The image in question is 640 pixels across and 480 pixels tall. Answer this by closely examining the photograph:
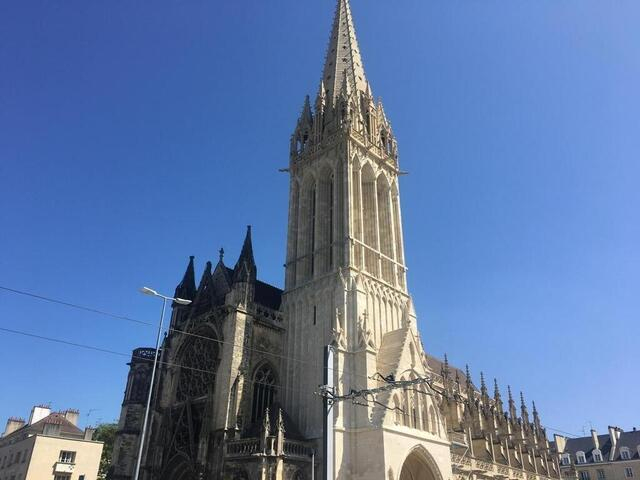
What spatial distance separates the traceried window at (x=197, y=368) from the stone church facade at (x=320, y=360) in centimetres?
13

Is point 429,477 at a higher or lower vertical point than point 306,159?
lower

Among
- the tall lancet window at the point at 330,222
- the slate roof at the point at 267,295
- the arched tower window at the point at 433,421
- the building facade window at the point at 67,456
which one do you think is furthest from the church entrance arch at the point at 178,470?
the tall lancet window at the point at 330,222

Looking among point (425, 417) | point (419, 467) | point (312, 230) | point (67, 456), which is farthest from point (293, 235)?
point (67, 456)

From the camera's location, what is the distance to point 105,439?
5556cm

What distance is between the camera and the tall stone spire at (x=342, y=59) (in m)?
45.3

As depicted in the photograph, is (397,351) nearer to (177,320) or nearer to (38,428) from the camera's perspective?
(177,320)

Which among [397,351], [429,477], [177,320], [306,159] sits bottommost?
[429,477]

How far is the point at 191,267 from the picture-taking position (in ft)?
137

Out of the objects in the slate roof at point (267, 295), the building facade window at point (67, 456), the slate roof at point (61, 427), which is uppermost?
the slate roof at point (267, 295)

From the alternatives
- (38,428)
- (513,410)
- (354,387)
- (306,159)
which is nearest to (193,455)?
(354,387)

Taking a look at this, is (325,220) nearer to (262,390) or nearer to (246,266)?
(246,266)

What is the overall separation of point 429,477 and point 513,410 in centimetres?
2253

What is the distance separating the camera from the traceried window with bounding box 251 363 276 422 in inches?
1237

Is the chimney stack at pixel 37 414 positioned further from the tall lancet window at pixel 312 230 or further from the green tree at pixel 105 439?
the tall lancet window at pixel 312 230
